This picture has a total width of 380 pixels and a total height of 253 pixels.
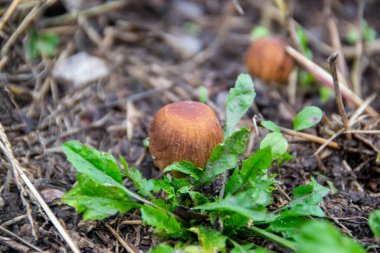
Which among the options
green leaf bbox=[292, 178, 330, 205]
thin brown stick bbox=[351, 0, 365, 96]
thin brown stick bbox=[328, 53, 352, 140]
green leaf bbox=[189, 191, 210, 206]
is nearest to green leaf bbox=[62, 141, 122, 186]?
green leaf bbox=[189, 191, 210, 206]

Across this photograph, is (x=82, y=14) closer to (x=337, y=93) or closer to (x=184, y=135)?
(x=184, y=135)

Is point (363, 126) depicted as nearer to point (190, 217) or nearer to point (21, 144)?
point (190, 217)

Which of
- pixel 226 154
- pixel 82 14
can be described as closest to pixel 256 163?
pixel 226 154

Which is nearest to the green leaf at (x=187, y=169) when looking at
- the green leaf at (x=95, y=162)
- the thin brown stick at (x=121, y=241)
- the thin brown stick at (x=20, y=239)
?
the green leaf at (x=95, y=162)

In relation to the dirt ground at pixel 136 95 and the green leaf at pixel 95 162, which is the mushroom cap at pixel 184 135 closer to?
the green leaf at pixel 95 162

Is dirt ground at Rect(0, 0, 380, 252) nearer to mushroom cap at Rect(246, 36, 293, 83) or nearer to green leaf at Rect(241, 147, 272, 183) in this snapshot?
mushroom cap at Rect(246, 36, 293, 83)

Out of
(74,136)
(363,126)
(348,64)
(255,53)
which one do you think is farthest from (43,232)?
(348,64)
